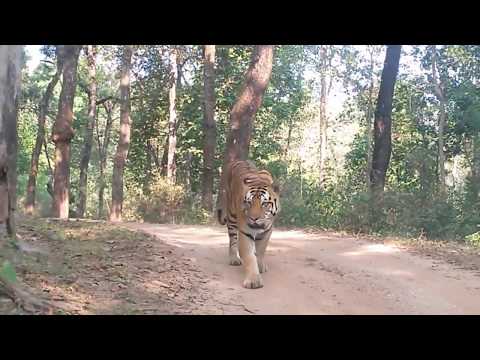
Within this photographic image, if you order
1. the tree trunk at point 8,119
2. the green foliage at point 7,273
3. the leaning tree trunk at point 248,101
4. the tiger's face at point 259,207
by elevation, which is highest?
the leaning tree trunk at point 248,101

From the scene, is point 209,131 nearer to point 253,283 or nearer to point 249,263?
point 249,263

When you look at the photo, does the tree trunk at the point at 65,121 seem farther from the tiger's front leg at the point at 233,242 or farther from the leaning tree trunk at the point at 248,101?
the tiger's front leg at the point at 233,242

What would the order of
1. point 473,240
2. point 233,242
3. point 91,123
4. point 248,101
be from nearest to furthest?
point 233,242 < point 473,240 < point 248,101 < point 91,123

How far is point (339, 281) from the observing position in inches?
258

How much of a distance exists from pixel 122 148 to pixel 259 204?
13.7 meters

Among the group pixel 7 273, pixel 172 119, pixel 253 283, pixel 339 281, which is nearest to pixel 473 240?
pixel 339 281

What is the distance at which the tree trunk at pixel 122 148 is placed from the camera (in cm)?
1808

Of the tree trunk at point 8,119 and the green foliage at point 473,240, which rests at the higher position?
the tree trunk at point 8,119

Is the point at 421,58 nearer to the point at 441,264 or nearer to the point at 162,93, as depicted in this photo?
the point at 162,93

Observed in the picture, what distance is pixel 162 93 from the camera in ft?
80.6

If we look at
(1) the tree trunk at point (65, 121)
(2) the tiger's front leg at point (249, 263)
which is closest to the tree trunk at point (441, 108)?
(1) the tree trunk at point (65, 121)

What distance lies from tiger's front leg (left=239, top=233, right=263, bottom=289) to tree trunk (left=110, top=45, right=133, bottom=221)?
12033mm

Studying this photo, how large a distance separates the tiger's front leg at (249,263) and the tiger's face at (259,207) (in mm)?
248

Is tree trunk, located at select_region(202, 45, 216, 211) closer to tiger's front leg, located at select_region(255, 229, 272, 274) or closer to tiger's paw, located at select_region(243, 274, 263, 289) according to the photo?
tiger's front leg, located at select_region(255, 229, 272, 274)
